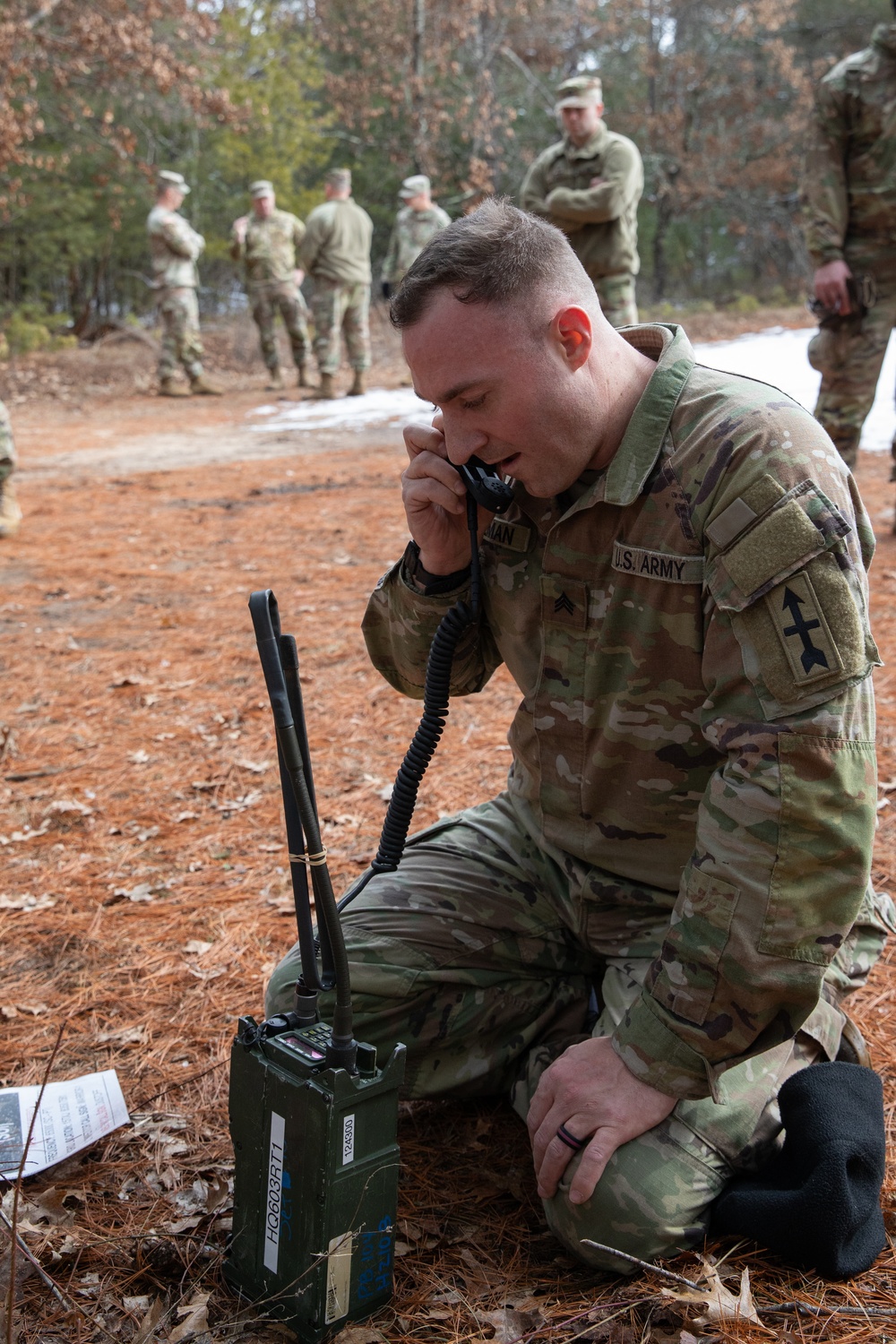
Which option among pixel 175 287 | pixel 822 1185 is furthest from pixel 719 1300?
pixel 175 287

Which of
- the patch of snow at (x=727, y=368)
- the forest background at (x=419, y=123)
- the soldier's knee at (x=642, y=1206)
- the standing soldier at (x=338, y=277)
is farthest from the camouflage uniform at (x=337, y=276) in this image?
the soldier's knee at (x=642, y=1206)

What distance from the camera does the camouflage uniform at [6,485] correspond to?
22.9 ft

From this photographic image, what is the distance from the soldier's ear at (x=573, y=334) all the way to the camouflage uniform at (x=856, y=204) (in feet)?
14.7

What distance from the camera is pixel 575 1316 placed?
1663 mm

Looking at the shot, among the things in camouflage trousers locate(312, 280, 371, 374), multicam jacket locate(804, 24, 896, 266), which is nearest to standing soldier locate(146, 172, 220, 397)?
camouflage trousers locate(312, 280, 371, 374)

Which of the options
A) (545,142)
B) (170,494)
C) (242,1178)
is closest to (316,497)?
(170,494)

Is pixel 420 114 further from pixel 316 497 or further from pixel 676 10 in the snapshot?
pixel 316 497

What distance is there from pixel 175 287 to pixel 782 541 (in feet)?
52.0

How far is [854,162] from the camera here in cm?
586

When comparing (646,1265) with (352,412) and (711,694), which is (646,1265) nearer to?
(711,694)

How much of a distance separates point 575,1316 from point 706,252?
30.7 meters

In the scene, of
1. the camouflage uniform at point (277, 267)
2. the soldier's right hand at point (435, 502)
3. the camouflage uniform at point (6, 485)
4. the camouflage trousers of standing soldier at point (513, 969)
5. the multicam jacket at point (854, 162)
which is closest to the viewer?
the camouflage trousers of standing soldier at point (513, 969)

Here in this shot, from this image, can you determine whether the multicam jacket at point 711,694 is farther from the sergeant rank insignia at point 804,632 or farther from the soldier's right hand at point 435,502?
the soldier's right hand at point 435,502

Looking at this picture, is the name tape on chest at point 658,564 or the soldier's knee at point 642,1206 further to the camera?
the name tape on chest at point 658,564
